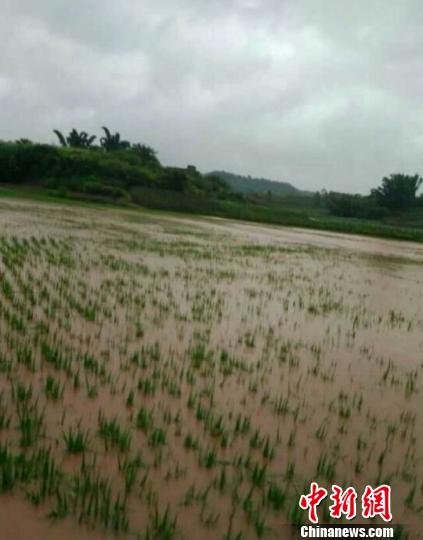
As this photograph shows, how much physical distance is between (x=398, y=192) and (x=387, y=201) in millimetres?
1928

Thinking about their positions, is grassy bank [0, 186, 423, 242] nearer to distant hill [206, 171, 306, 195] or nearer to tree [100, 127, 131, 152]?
tree [100, 127, 131, 152]

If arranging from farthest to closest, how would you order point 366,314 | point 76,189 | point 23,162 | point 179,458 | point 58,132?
point 58,132 → point 23,162 → point 76,189 → point 366,314 → point 179,458

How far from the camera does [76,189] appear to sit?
44250mm

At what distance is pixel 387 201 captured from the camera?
2400 inches

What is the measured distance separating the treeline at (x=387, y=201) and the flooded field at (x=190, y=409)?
56926 mm

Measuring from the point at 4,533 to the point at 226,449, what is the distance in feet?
4.80

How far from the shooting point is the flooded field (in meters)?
2.33

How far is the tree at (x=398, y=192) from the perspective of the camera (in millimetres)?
59750

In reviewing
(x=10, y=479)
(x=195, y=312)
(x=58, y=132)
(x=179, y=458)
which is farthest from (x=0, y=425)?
(x=58, y=132)

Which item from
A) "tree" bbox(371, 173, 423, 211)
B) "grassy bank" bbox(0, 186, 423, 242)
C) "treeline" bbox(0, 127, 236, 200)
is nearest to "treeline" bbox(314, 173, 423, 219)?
"tree" bbox(371, 173, 423, 211)

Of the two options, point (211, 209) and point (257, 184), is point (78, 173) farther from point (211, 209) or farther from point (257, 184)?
point (257, 184)

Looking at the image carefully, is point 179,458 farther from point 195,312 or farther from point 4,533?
point 195,312

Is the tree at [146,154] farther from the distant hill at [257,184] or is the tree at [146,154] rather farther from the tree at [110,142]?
the distant hill at [257,184]

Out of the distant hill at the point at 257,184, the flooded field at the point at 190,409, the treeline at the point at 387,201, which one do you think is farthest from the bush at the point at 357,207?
the distant hill at the point at 257,184
